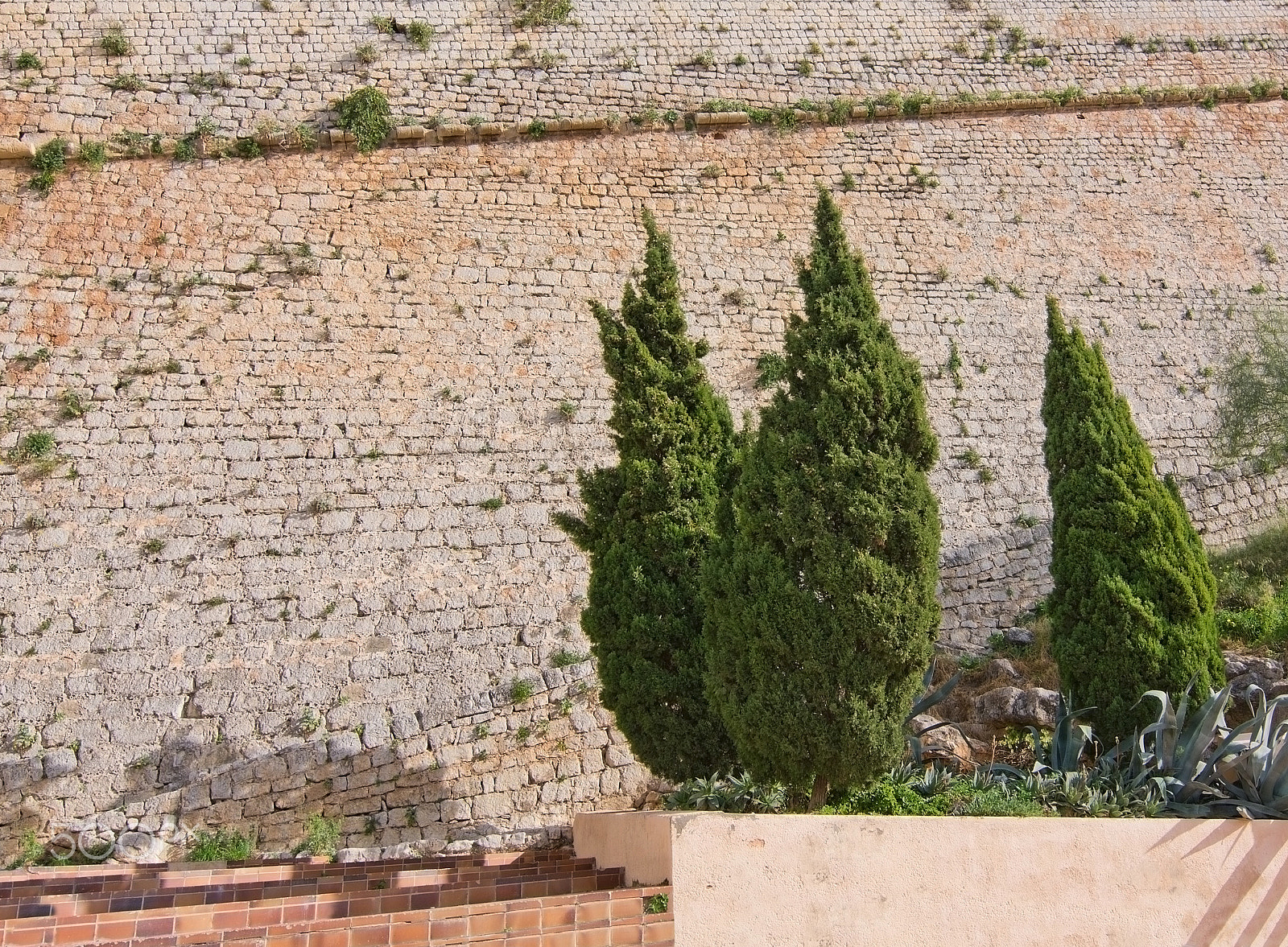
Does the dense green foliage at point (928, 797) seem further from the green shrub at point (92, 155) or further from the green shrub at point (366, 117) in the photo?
the green shrub at point (92, 155)

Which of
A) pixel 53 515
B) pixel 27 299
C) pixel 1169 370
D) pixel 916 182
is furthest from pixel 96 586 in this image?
pixel 1169 370

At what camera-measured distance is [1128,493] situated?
6.16m

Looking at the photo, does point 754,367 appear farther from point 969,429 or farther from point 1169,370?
point 1169,370

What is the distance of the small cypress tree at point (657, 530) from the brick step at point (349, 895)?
36.8 inches

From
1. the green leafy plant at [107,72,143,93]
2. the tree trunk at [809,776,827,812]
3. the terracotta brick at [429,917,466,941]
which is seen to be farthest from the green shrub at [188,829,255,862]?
the green leafy plant at [107,72,143,93]

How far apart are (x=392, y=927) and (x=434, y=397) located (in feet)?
19.6

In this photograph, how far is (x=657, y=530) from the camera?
244 inches

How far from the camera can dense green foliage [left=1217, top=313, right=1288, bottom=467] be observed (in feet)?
32.1

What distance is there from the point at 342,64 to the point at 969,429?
277 inches

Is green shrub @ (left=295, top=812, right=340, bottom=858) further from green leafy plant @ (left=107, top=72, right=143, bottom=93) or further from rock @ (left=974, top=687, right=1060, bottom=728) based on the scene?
green leafy plant @ (left=107, top=72, right=143, bottom=93)

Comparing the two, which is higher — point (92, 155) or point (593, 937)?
point (92, 155)

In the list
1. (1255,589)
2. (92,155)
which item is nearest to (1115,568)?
(1255,589)

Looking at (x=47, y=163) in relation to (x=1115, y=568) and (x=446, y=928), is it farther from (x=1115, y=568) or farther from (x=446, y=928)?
(x=1115, y=568)

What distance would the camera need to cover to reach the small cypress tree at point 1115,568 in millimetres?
5691
